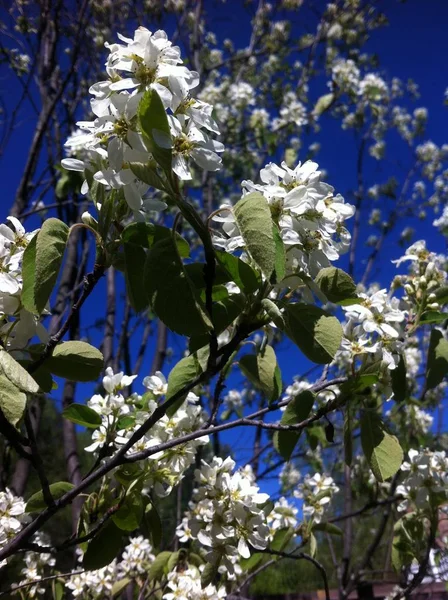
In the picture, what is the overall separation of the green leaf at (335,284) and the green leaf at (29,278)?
19.7 inches

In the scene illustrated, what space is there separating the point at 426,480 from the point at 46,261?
5.32 ft

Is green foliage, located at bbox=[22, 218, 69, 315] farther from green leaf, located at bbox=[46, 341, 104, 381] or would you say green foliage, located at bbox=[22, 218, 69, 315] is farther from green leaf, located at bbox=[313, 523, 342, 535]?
green leaf, located at bbox=[313, 523, 342, 535]

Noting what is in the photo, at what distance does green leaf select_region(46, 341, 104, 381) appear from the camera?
0.96 meters

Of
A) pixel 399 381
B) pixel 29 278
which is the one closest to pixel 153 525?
pixel 399 381

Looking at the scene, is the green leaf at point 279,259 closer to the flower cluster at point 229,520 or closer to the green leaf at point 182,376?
the green leaf at point 182,376

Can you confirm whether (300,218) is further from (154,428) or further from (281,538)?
(281,538)

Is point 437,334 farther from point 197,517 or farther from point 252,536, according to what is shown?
point 197,517

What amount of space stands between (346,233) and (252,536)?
0.90m

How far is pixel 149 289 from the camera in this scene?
763 mm

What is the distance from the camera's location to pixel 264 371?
1139mm

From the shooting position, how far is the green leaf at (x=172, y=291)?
76cm

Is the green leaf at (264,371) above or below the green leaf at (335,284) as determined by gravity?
below

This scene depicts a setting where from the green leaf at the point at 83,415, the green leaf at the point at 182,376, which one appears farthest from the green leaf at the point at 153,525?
the green leaf at the point at 182,376

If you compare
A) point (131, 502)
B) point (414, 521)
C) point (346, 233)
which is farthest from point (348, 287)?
point (414, 521)
